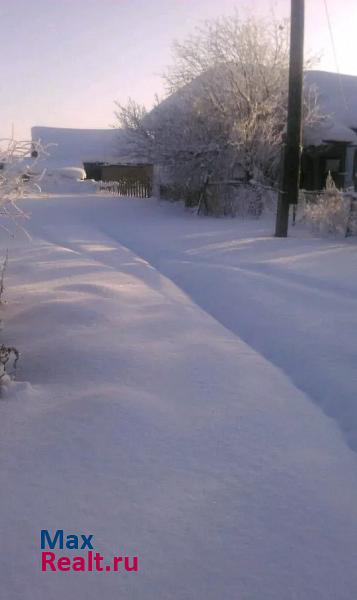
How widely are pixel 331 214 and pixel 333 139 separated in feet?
43.6

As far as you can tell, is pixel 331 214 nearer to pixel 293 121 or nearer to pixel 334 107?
pixel 293 121

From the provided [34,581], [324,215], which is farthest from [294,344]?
[324,215]

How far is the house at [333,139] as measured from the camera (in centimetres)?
2445

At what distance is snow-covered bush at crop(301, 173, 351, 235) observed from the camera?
1238 centimetres

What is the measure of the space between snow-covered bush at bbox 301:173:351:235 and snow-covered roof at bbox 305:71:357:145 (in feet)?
37.7

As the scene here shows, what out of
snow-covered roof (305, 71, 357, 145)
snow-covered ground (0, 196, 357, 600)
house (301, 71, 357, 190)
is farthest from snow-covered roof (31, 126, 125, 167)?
snow-covered ground (0, 196, 357, 600)

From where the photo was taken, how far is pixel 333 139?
24328 millimetres

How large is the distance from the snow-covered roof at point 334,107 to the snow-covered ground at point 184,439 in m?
19.2

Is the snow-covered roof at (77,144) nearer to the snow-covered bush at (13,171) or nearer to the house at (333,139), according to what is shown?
the house at (333,139)

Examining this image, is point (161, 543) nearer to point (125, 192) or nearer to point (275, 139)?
point (275, 139)

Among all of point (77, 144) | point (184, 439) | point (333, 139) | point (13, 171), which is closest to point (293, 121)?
point (13, 171)

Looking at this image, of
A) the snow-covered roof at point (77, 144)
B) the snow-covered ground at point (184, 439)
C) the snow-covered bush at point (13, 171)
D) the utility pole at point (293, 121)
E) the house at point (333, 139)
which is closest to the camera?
the snow-covered ground at point (184, 439)

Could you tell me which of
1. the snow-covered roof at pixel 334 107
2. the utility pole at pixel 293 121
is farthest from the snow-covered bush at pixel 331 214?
the snow-covered roof at pixel 334 107

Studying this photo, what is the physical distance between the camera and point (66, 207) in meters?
21.7
